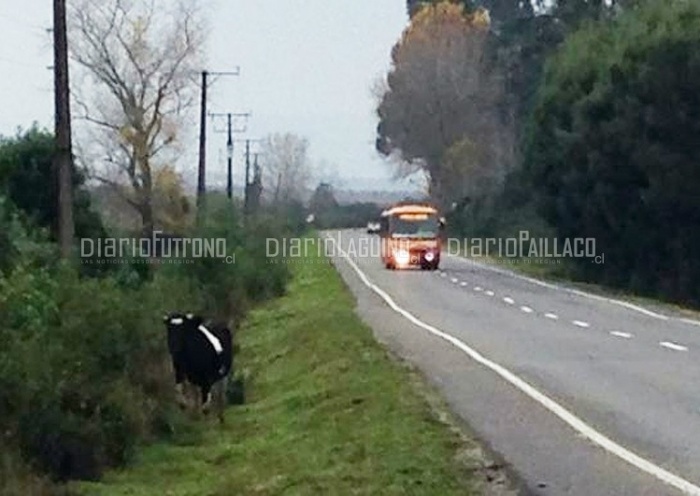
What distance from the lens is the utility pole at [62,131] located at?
1244 inches

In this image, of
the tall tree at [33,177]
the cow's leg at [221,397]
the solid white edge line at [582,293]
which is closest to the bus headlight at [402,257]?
the solid white edge line at [582,293]

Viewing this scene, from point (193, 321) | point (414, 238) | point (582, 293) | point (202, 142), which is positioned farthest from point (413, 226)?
point (193, 321)

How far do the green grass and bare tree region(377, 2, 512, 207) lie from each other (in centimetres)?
7885

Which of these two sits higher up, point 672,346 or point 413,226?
point 413,226

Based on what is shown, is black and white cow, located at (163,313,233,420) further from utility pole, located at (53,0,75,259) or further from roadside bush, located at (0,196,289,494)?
utility pole, located at (53,0,75,259)

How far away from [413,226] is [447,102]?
4117 centimetres

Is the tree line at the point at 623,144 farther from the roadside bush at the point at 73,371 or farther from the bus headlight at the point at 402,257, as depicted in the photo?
the roadside bush at the point at 73,371

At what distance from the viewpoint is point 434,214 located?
7638 cm

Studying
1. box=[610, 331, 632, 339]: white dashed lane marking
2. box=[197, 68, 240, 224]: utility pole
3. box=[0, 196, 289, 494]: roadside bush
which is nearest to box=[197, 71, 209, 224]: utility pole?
box=[197, 68, 240, 224]: utility pole

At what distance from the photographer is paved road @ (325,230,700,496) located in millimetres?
15281

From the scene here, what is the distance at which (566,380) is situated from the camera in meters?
23.9

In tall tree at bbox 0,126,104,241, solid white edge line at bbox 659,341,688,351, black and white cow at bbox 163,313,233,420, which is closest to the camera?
black and white cow at bbox 163,313,233,420

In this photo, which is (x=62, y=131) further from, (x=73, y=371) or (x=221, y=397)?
(x=73, y=371)

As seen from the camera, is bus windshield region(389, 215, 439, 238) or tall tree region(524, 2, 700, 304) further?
bus windshield region(389, 215, 439, 238)
